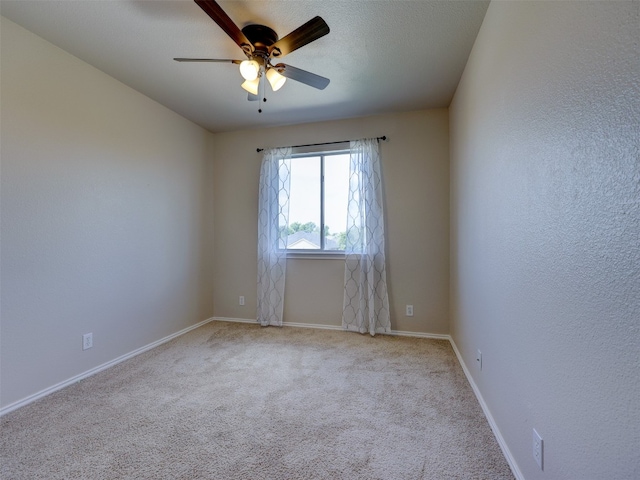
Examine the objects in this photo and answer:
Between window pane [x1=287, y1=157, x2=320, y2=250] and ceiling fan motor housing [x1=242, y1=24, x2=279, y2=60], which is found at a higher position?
ceiling fan motor housing [x1=242, y1=24, x2=279, y2=60]

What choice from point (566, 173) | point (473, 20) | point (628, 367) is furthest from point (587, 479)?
point (473, 20)

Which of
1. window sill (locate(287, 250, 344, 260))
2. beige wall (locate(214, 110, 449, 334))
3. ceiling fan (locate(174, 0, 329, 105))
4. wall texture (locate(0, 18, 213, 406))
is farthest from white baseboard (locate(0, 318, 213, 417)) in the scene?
ceiling fan (locate(174, 0, 329, 105))

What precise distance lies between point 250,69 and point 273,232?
1921mm

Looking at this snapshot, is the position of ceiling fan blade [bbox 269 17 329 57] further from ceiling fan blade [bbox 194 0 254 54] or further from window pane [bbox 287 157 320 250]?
window pane [bbox 287 157 320 250]

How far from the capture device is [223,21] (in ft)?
4.96

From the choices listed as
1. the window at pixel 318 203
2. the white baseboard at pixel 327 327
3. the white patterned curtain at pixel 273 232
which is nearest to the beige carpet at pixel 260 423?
the white baseboard at pixel 327 327

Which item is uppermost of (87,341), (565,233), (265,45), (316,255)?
(265,45)

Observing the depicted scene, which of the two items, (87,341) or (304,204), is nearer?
(87,341)

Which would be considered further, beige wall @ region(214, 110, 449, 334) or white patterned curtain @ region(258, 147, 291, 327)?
white patterned curtain @ region(258, 147, 291, 327)

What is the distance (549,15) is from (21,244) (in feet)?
9.83

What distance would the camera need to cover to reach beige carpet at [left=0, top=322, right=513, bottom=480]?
1.33m

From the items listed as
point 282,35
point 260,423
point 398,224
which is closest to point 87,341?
point 260,423

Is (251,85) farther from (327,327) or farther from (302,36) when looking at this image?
(327,327)

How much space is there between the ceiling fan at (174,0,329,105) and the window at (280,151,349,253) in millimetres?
1385
